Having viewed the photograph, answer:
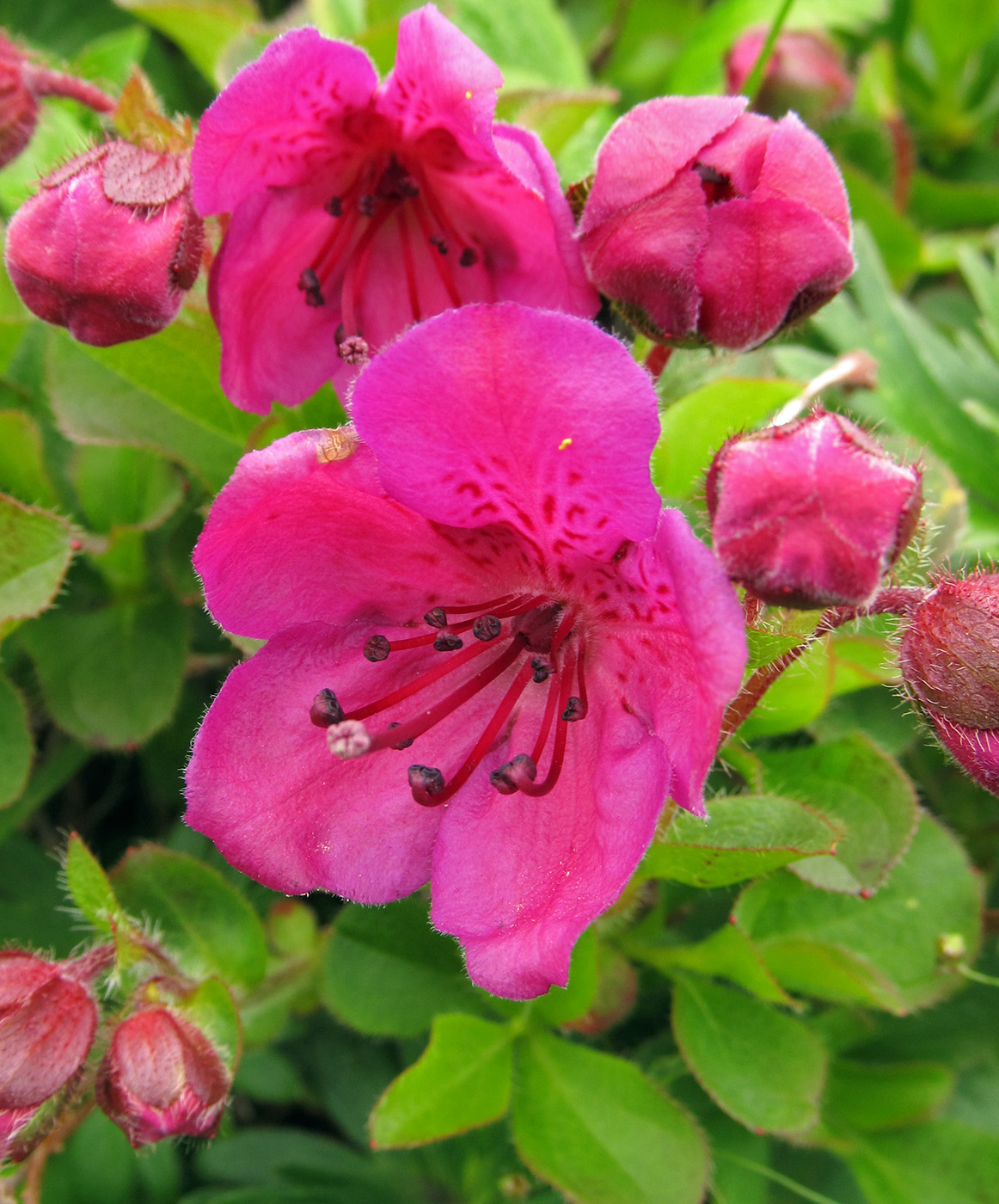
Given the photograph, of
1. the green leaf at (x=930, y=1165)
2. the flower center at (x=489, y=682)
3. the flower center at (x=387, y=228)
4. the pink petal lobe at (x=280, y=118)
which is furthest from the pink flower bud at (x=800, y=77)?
the green leaf at (x=930, y=1165)

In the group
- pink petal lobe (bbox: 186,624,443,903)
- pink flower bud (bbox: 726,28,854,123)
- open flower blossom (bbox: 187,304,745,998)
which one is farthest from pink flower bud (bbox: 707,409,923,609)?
pink flower bud (bbox: 726,28,854,123)

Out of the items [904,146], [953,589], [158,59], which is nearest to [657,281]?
[953,589]

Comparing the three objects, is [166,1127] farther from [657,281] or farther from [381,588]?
[657,281]

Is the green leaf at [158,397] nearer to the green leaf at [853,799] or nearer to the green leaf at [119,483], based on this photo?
the green leaf at [119,483]

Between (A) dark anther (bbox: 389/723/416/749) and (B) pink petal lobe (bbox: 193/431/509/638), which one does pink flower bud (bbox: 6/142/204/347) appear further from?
(A) dark anther (bbox: 389/723/416/749)

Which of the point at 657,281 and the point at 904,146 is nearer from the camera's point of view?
the point at 657,281
